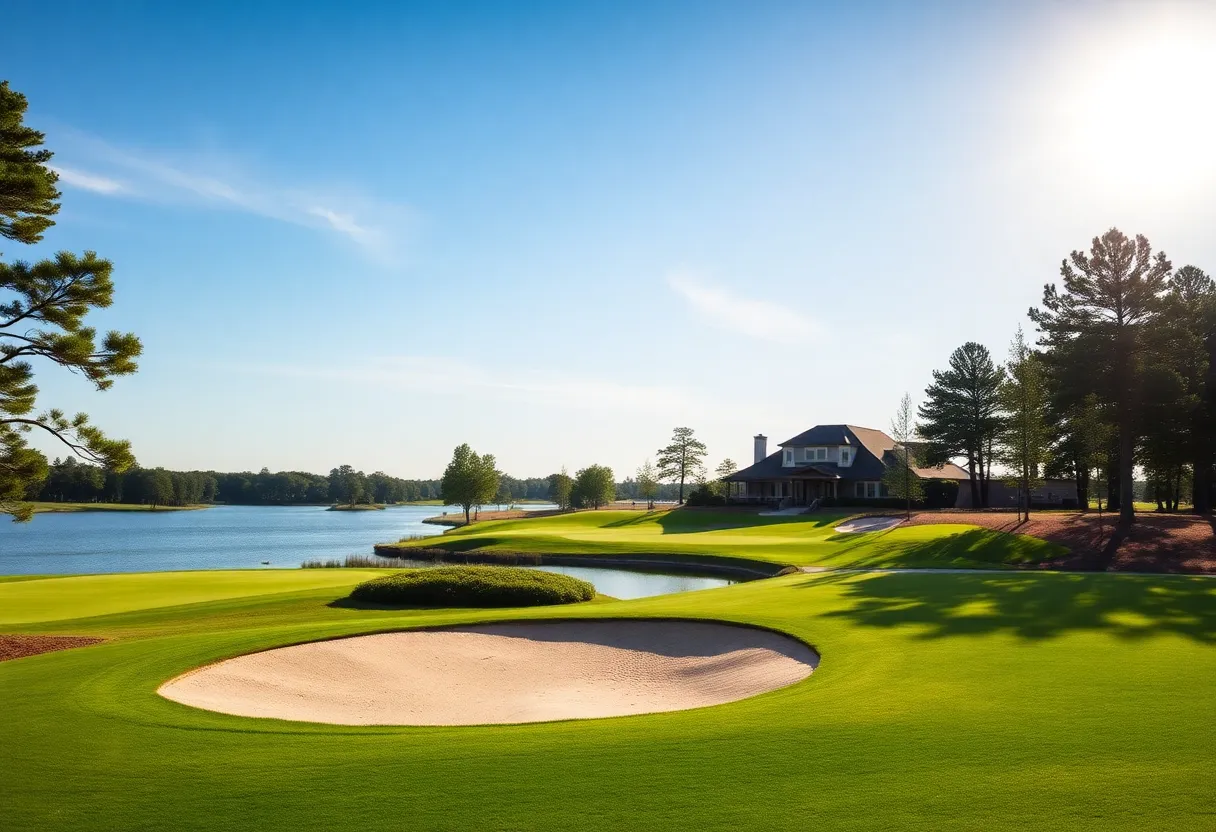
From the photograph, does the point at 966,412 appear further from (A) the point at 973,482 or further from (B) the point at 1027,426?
(B) the point at 1027,426

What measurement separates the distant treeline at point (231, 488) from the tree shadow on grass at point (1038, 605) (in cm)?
14191

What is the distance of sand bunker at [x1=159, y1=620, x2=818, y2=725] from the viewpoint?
1069cm

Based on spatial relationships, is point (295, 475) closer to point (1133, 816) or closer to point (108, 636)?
point (108, 636)

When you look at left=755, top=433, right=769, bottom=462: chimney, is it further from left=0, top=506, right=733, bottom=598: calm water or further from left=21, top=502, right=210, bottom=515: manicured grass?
left=21, top=502, right=210, bottom=515: manicured grass

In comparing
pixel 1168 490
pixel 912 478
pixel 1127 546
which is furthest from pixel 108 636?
pixel 1168 490

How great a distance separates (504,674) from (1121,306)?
32.7m

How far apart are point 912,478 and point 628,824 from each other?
1968 inches

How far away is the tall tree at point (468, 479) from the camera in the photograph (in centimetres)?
7456

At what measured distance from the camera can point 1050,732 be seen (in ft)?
24.1

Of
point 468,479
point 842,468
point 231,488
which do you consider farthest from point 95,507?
point 842,468

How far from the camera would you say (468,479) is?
74750 millimetres

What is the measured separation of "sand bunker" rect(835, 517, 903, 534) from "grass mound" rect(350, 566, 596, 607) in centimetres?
2686

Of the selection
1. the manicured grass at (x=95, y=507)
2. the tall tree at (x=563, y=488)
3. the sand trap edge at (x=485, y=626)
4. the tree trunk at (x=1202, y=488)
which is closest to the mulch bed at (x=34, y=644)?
the sand trap edge at (x=485, y=626)

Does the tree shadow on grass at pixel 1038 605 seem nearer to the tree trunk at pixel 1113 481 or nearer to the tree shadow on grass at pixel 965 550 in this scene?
the tree shadow on grass at pixel 965 550
